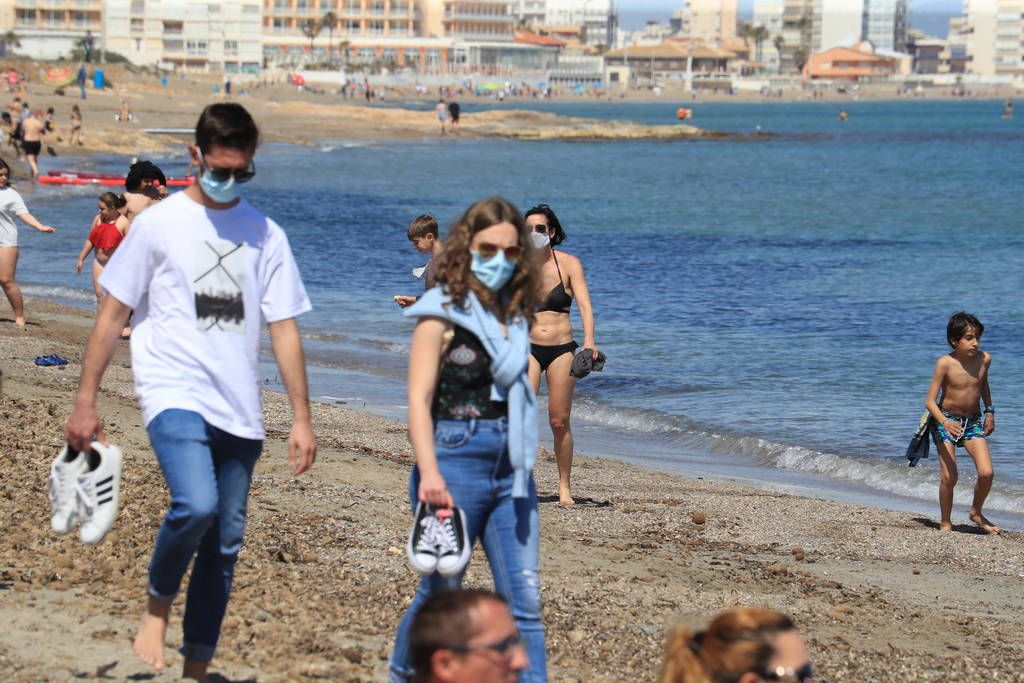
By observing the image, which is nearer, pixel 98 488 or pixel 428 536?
pixel 428 536

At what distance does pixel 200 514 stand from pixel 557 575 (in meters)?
2.66

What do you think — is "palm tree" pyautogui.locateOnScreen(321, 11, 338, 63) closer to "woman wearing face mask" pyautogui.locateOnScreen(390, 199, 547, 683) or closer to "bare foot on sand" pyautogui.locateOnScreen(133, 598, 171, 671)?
"bare foot on sand" pyautogui.locateOnScreen(133, 598, 171, 671)

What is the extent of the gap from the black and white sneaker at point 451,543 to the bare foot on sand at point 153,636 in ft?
3.34

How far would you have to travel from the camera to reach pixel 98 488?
4734 millimetres

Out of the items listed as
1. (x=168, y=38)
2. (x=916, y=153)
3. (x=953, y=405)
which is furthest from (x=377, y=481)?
(x=168, y=38)

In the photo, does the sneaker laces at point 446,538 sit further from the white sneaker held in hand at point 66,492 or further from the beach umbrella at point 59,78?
the beach umbrella at point 59,78

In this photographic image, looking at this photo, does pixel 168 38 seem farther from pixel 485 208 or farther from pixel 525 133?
pixel 485 208

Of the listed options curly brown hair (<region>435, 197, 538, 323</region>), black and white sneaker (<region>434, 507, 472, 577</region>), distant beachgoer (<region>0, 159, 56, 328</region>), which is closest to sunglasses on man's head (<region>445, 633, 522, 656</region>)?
black and white sneaker (<region>434, 507, 472, 577</region>)

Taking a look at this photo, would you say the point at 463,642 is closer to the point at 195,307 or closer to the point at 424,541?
the point at 424,541

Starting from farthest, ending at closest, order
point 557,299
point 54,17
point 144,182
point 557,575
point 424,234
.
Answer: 1. point 54,17
2. point 144,182
3. point 424,234
4. point 557,299
5. point 557,575

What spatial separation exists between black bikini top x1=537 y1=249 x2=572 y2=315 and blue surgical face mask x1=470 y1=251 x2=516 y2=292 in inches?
156

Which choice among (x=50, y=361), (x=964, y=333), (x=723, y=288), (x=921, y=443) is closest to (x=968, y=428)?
(x=921, y=443)

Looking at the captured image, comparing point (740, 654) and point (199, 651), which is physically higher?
point (740, 654)

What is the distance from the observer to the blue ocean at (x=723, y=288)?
42.7ft
